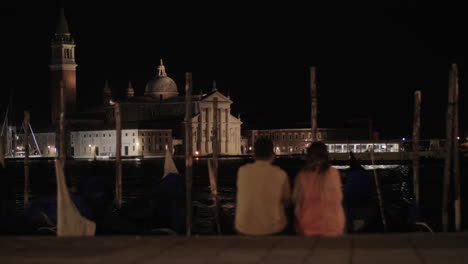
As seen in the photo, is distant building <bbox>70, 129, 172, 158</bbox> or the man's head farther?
distant building <bbox>70, 129, 172, 158</bbox>

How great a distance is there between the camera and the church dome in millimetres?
120062

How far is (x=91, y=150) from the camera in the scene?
10888 centimetres

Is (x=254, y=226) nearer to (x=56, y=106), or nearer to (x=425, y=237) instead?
(x=425, y=237)

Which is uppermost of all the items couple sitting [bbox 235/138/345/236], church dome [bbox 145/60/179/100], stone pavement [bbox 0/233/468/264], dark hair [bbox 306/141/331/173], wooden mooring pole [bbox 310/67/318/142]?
church dome [bbox 145/60/179/100]

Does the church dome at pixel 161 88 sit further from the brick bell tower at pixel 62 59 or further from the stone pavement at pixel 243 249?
the stone pavement at pixel 243 249

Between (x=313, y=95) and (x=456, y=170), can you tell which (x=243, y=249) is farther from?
(x=313, y=95)

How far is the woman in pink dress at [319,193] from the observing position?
8.01 m

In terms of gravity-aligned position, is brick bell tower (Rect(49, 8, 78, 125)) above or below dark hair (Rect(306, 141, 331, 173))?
above

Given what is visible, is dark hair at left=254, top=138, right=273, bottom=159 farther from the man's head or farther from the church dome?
the church dome

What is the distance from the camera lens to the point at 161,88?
120062 mm

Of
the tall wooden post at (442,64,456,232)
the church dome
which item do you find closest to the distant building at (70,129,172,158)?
the church dome

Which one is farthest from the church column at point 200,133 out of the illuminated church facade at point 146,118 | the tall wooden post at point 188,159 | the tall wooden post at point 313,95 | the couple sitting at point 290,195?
the couple sitting at point 290,195

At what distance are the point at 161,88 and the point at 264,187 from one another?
11254cm

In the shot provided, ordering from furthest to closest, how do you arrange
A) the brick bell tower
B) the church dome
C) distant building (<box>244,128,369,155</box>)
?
1. the church dome
2. distant building (<box>244,128,369,155</box>)
3. the brick bell tower
